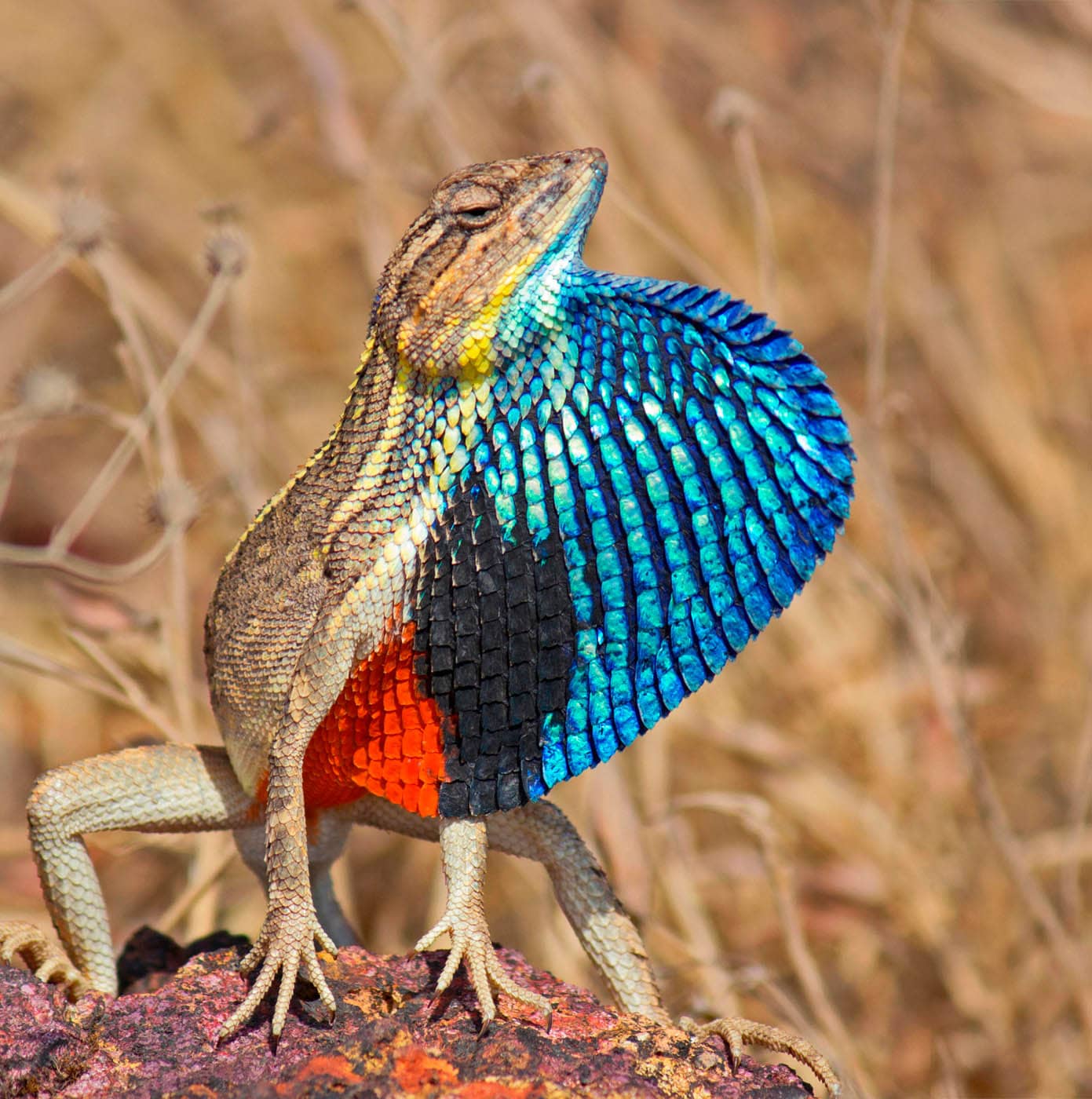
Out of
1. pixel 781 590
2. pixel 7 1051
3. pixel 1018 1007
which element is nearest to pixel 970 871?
pixel 1018 1007

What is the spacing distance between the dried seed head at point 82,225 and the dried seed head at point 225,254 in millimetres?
297

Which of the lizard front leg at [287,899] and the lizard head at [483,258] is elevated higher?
the lizard head at [483,258]

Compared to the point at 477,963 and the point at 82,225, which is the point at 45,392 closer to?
the point at 82,225

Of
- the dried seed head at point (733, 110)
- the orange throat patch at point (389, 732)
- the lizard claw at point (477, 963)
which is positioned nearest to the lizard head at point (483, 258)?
the orange throat patch at point (389, 732)

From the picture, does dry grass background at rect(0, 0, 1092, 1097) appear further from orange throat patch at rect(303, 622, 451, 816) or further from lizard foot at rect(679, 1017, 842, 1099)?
orange throat patch at rect(303, 622, 451, 816)

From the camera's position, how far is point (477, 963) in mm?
2715

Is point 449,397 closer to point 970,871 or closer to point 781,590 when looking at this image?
point 781,590

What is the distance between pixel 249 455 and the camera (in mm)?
5133

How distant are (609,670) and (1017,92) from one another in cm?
526

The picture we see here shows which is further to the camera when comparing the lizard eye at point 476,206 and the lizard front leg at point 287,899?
the lizard eye at point 476,206

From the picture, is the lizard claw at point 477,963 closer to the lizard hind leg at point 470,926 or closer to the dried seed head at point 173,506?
the lizard hind leg at point 470,926

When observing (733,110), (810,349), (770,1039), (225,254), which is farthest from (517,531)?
(810,349)

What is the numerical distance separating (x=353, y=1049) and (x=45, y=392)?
2.13 metres

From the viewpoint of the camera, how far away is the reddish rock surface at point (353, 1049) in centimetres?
246
